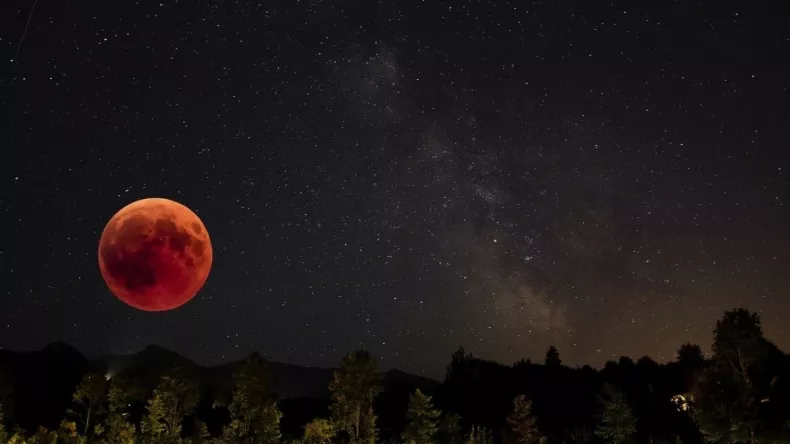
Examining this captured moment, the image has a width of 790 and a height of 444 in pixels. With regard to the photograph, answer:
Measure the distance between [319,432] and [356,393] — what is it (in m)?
3.15

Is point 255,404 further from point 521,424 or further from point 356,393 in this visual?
point 521,424

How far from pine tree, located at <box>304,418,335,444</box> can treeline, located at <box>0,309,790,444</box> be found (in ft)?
0.19

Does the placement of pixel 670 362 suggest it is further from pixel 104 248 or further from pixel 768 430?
pixel 104 248

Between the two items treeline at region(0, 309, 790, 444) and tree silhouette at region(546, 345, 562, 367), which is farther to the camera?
tree silhouette at region(546, 345, 562, 367)

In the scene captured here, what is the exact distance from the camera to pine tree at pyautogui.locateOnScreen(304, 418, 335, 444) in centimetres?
3797

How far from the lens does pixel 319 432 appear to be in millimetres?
38000

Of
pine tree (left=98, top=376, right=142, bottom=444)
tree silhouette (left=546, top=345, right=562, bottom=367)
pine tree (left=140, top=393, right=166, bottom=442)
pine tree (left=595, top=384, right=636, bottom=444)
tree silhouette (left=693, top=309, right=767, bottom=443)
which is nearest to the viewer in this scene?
tree silhouette (left=693, top=309, right=767, bottom=443)

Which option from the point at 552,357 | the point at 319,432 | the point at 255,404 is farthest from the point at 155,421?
the point at 552,357

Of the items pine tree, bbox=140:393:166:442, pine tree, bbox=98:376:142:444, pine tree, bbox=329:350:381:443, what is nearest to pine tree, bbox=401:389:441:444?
pine tree, bbox=329:350:381:443

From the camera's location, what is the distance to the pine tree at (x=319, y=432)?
38.0 m

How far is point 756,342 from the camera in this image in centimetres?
2795

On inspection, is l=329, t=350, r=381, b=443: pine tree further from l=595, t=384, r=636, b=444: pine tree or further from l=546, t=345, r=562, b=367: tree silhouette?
l=546, t=345, r=562, b=367: tree silhouette

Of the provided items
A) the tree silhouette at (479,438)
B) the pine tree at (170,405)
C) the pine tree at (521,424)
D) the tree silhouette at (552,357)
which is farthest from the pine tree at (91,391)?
the tree silhouette at (552,357)

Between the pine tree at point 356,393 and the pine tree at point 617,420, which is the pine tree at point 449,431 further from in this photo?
the pine tree at point 617,420
